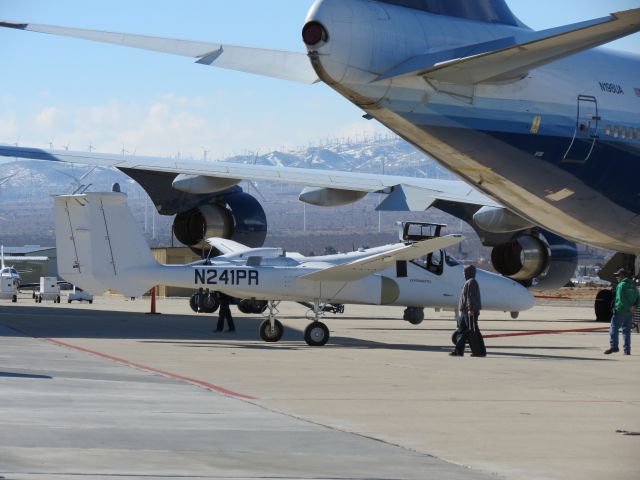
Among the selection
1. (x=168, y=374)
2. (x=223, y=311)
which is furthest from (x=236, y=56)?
(x=223, y=311)

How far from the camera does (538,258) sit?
1228 inches

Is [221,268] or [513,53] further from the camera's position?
[221,268]

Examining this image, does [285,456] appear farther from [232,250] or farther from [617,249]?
[232,250]

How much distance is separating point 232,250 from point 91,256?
703 cm

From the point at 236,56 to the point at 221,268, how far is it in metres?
5.72

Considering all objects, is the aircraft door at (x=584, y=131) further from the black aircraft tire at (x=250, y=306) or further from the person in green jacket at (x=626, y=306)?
the black aircraft tire at (x=250, y=306)

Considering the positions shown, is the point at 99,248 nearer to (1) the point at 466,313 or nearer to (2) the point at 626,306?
(1) the point at 466,313

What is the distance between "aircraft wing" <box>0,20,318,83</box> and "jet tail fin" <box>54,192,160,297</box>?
18.7 feet

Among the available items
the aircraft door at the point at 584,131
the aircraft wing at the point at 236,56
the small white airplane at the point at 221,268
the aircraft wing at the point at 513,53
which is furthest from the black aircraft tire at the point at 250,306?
the aircraft wing at the point at 236,56

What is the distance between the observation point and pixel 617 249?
26781 millimetres

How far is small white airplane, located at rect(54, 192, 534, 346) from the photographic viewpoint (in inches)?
910

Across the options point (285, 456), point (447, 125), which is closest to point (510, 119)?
point (447, 125)

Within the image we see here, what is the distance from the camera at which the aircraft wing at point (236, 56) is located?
677 inches

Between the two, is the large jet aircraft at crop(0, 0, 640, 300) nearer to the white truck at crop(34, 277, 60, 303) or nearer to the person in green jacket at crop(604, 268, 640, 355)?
the person in green jacket at crop(604, 268, 640, 355)
